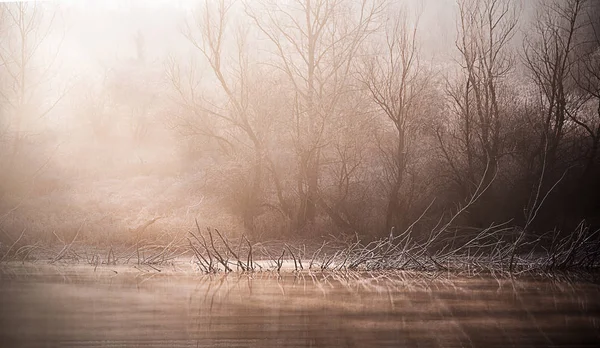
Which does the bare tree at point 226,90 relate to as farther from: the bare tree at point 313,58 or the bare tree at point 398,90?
the bare tree at point 398,90

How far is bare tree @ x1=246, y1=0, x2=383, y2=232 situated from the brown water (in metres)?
4.60

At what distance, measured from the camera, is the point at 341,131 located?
13.0 metres

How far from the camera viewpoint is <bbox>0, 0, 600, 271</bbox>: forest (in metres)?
12.6

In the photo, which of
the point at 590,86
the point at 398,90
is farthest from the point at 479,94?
the point at 590,86

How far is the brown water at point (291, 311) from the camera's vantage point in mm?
4551

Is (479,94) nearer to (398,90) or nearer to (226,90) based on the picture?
(398,90)

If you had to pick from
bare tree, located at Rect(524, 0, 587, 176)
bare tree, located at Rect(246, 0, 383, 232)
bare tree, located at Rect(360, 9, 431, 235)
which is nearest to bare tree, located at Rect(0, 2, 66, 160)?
bare tree, located at Rect(246, 0, 383, 232)

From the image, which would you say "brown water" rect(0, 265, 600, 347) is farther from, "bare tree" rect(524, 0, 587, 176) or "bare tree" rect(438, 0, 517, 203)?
"bare tree" rect(524, 0, 587, 176)

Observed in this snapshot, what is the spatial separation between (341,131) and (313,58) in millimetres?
1464

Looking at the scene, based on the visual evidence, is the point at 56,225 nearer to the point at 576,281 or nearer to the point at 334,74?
the point at 334,74

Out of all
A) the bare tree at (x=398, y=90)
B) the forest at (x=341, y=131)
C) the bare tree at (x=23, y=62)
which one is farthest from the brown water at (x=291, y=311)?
the bare tree at (x=23, y=62)

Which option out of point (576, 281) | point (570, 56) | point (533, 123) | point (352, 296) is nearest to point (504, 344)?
point (352, 296)

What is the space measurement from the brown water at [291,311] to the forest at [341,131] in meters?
3.96

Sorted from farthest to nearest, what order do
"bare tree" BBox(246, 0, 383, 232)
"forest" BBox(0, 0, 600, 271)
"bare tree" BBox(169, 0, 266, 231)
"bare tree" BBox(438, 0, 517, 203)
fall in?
"bare tree" BBox(169, 0, 266, 231)
"bare tree" BBox(246, 0, 383, 232)
"bare tree" BBox(438, 0, 517, 203)
"forest" BBox(0, 0, 600, 271)
